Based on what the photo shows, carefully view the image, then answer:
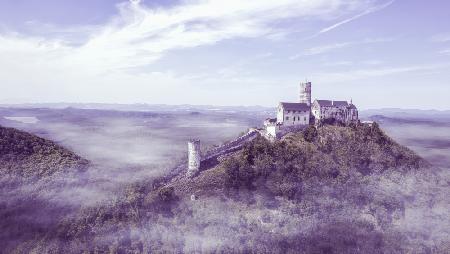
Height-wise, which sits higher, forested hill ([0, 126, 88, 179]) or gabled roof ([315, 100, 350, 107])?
gabled roof ([315, 100, 350, 107])

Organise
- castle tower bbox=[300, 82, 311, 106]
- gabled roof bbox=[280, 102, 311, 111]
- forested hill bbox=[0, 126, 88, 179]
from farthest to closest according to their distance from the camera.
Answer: forested hill bbox=[0, 126, 88, 179] < castle tower bbox=[300, 82, 311, 106] < gabled roof bbox=[280, 102, 311, 111]

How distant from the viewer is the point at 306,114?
8562cm

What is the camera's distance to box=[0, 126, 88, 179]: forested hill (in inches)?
3802

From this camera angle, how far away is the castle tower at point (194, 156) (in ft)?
241

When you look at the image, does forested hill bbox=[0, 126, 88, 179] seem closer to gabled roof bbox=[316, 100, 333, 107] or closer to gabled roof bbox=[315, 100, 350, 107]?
gabled roof bbox=[316, 100, 333, 107]

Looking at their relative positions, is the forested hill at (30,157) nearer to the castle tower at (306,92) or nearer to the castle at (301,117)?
the castle at (301,117)

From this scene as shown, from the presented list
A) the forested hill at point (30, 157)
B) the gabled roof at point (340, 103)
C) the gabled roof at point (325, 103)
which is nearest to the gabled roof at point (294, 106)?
the gabled roof at point (325, 103)

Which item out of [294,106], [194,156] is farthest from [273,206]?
[294,106]

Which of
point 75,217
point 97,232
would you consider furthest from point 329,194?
point 75,217

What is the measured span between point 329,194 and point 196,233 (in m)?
27.9

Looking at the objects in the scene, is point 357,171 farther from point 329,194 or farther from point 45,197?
point 45,197

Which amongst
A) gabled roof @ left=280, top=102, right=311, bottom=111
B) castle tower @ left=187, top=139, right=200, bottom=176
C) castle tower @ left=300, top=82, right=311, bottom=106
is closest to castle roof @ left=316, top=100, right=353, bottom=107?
gabled roof @ left=280, top=102, right=311, bottom=111

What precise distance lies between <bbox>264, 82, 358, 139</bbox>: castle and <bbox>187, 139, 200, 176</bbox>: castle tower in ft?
55.4

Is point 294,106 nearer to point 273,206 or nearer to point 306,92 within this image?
point 306,92
